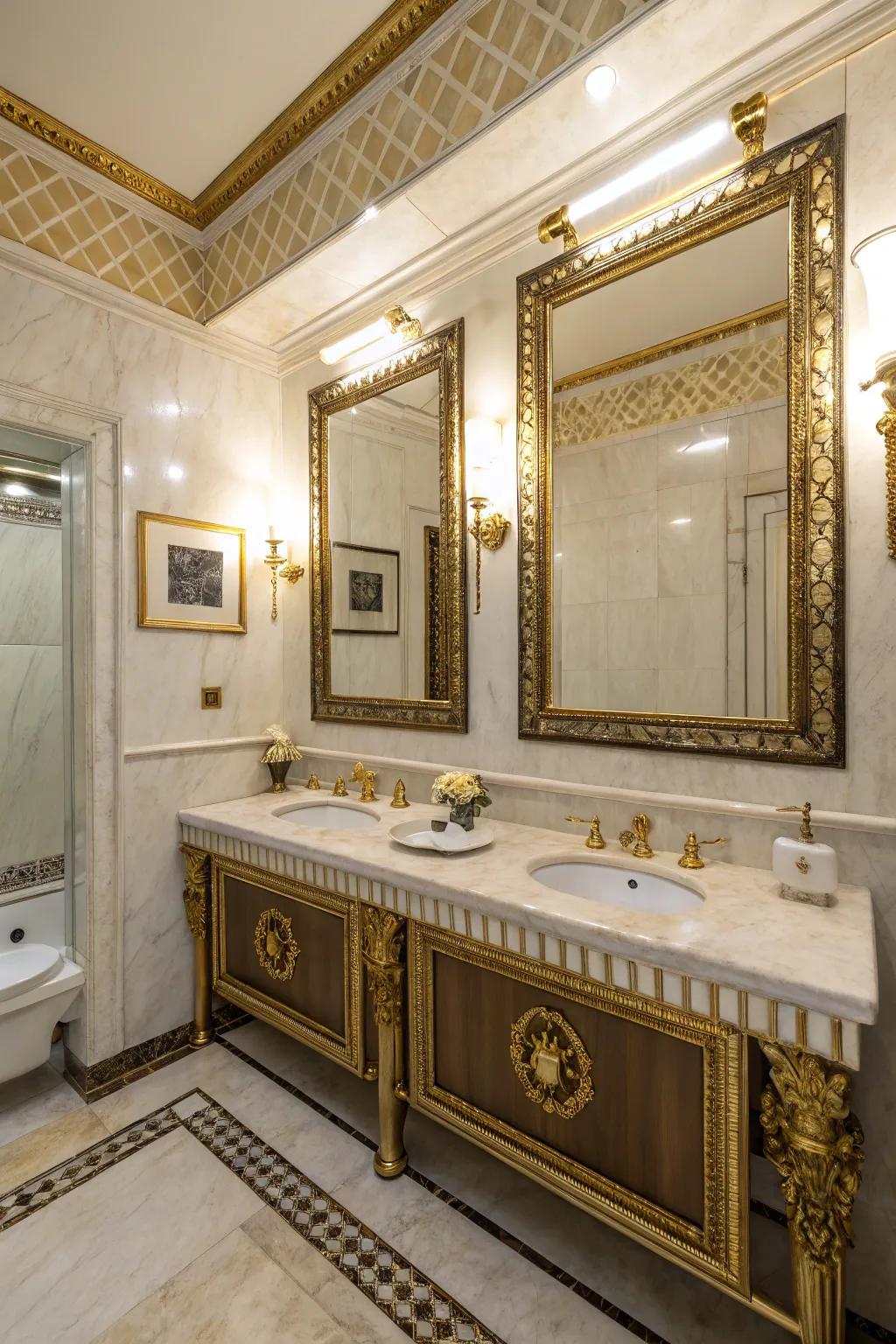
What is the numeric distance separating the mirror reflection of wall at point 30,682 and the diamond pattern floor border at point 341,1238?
159 centimetres

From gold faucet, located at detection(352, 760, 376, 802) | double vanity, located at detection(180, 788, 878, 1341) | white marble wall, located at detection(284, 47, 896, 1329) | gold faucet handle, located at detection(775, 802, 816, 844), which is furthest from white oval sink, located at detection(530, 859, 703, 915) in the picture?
gold faucet, located at detection(352, 760, 376, 802)

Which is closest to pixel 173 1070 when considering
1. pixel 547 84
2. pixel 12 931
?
pixel 12 931

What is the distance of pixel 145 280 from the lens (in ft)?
7.74

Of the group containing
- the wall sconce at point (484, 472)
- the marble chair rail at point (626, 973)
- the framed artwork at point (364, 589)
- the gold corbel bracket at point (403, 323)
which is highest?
the gold corbel bracket at point (403, 323)

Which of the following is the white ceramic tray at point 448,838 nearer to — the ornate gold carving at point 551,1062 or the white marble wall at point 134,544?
the ornate gold carving at point 551,1062

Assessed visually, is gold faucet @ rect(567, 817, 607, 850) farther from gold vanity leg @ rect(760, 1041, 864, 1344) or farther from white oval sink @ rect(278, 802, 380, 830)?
white oval sink @ rect(278, 802, 380, 830)

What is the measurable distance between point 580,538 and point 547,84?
1067mm

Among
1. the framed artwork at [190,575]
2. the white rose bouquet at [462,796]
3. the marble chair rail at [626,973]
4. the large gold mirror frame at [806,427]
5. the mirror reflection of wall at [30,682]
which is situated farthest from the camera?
the mirror reflection of wall at [30,682]

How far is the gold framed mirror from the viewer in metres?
2.12

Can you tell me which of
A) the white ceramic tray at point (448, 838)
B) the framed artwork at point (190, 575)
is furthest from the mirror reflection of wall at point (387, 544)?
the white ceramic tray at point (448, 838)

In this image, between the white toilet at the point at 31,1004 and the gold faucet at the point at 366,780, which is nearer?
the white toilet at the point at 31,1004

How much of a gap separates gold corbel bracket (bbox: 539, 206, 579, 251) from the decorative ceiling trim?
57cm

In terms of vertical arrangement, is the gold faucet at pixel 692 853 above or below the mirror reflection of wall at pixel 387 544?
below

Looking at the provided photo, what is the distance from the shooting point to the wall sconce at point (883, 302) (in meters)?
1.24
